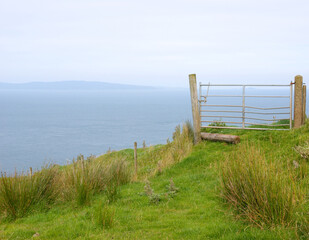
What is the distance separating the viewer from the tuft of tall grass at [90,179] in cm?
786

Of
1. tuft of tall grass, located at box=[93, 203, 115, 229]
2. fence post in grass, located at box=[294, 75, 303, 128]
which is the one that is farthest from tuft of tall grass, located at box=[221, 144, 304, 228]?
fence post in grass, located at box=[294, 75, 303, 128]

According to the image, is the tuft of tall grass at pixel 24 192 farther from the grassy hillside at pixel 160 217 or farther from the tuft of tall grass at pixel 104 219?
the tuft of tall grass at pixel 104 219

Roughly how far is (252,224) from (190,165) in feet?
20.9

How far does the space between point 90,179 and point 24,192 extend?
1.62 metres

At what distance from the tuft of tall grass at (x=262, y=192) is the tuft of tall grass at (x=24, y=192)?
4.79 meters

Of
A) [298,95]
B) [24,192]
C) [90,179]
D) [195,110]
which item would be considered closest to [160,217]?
[90,179]

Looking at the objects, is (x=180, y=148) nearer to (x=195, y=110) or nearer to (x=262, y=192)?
(x=195, y=110)

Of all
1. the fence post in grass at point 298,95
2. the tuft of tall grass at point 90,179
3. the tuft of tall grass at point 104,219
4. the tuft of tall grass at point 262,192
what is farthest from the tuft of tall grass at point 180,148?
the tuft of tall grass at point 262,192

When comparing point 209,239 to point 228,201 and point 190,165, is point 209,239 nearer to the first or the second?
point 228,201

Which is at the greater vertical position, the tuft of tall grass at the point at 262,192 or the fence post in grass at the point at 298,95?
the fence post in grass at the point at 298,95

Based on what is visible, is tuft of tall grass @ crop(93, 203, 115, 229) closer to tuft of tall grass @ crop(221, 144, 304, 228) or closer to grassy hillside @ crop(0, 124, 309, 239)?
grassy hillside @ crop(0, 124, 309, 239)

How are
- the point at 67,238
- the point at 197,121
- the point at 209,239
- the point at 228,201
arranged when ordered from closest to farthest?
A: the point at 209,239
the point at 67,238
the point at 228,201
the point at 197,121

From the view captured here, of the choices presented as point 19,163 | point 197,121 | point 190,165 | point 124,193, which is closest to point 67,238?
point 124,193

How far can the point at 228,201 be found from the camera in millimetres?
6496
